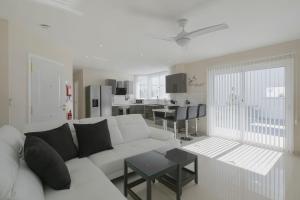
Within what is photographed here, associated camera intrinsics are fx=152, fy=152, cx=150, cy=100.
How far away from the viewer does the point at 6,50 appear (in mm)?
2506

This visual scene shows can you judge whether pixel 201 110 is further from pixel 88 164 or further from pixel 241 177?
pixel 88 164

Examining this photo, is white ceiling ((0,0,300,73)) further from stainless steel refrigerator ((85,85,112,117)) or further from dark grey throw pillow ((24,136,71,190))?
stainless steel refrigerator ((85,85,112,117))

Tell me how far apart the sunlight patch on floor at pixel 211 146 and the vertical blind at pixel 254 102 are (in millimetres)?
451

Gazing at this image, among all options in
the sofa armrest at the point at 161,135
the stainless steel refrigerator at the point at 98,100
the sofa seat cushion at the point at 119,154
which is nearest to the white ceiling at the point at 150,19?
the sofa armrest at the point at 161,135

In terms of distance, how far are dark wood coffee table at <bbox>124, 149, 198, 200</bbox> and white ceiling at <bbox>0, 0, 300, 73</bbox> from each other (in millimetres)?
1981

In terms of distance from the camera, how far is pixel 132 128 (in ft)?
9.13

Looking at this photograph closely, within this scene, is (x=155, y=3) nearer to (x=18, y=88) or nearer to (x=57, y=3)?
(x=57, y=3)

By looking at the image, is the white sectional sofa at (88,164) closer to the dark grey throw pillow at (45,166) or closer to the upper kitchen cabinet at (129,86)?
the dark grey throw pillow at (45,166)

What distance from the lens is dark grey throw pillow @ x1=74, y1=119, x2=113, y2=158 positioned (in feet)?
6.61

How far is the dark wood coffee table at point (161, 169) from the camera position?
61.7 inches

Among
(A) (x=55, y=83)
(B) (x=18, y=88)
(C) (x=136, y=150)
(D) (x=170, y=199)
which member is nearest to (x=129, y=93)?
(A) (x=55, y=83)

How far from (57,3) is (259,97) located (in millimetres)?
4401

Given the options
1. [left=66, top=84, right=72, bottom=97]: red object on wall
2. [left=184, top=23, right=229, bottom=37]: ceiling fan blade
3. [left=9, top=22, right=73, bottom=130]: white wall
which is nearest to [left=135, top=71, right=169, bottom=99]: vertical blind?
[left=66, top=84, right=72, bottom=97]: red object on wall

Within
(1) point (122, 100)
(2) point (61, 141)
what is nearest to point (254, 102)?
(2) point (61, 141)
